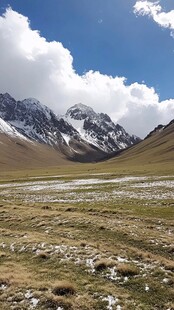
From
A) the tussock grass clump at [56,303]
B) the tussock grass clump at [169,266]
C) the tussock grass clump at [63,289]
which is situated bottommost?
the tussock grass clump at [56,303]

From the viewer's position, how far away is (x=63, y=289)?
1520 cm

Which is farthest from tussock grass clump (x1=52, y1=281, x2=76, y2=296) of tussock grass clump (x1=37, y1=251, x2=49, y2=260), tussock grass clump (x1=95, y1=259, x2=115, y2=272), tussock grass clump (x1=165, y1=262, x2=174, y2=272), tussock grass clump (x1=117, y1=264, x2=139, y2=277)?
tussock grass clump (x1=165, y1=262, x2=174, y2=272)

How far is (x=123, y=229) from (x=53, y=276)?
1025cm

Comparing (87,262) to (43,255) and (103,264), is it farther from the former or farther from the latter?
(43,255)

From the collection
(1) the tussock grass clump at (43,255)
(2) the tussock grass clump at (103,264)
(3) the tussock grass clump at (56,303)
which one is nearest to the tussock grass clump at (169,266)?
(2) the tussock grass clump at (103,264)

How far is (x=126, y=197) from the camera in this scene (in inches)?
1970

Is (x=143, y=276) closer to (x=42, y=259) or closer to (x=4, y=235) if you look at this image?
(x=42, y=259)

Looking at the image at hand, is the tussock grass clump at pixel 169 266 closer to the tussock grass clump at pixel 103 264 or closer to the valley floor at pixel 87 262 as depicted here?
the valley floor at pixel 87 262

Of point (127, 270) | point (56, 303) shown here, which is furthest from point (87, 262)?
point (56, 303)

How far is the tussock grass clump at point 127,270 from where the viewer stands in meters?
17.1

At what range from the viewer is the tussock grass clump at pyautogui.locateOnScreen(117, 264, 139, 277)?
17064mm

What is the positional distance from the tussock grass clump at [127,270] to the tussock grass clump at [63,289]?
312cm

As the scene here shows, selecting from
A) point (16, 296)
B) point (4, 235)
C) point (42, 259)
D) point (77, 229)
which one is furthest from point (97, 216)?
point (16, 296)

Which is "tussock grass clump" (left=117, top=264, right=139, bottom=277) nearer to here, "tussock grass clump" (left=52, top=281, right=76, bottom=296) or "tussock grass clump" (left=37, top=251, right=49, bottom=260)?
"tussock grass clump" (left=52, top=281, right=76, bottom=296)
